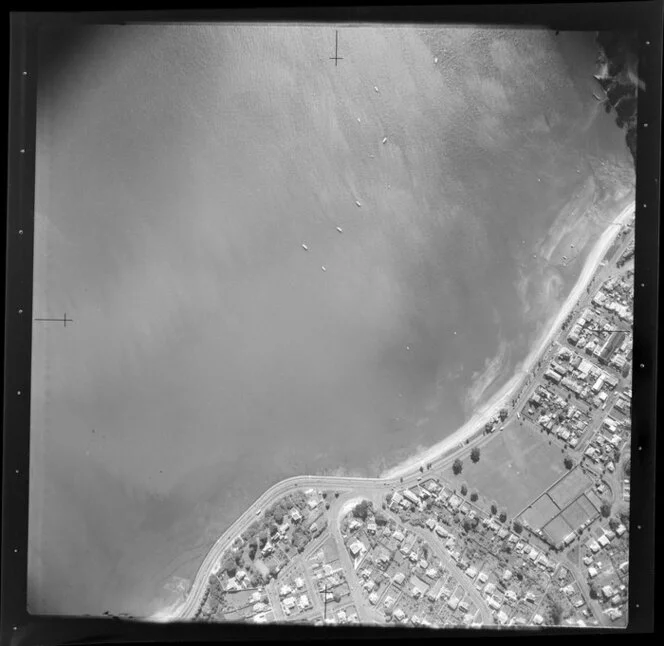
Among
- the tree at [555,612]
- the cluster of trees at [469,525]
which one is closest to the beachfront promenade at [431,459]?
the cluster of trees at [469,525]

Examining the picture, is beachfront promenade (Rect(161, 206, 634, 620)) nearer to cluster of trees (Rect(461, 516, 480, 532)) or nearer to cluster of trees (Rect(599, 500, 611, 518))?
cluster of trees (Rect(461, 516, 480, 532))

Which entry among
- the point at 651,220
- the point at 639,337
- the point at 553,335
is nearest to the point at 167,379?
the point at 553,335

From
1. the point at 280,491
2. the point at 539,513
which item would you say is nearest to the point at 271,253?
the point at 280,491

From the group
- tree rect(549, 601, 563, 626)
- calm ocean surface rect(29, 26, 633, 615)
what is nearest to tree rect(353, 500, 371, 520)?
calm ocean surface rect(29, 26, 633, 615)

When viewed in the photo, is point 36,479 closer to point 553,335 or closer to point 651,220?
point 553,335

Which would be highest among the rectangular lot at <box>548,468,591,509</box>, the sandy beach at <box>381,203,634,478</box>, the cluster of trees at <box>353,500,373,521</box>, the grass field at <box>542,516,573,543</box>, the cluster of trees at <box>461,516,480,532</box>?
the sandy beach at <box>381,203,634,478</box>

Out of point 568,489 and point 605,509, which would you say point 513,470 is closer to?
point 568,489
